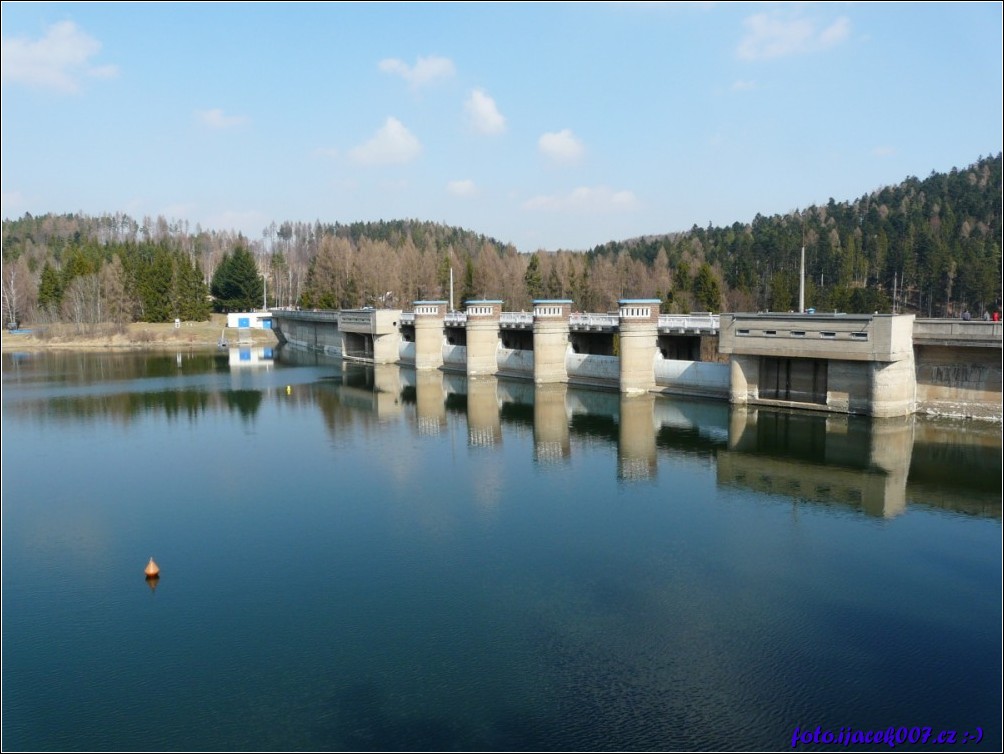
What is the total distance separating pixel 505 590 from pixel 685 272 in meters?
60.6

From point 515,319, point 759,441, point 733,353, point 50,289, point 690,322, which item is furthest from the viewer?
point 50,289

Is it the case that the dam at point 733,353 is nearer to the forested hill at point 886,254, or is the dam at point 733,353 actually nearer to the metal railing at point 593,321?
the metal railing at point 593,321

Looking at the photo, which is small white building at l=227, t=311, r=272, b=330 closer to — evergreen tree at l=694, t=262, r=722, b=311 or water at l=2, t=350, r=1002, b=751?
evergreen tree at l=694, t=262, r=722, b=311

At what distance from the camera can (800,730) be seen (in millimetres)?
11148

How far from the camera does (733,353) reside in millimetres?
36188

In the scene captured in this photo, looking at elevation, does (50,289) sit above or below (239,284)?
below

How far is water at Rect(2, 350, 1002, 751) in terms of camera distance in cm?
1161

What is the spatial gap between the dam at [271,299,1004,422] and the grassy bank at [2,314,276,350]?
32671 millimetres

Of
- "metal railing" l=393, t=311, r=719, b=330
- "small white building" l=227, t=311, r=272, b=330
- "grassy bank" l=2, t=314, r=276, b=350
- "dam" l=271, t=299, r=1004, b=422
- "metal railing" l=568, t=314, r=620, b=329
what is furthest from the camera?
"small white building" l=227, t=311, r=272, b=330

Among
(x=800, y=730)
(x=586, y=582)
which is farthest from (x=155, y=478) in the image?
(x=800, y=730)

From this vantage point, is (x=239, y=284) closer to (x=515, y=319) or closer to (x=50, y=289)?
(x=50, y=289)

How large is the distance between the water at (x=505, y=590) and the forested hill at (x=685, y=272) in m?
41.6

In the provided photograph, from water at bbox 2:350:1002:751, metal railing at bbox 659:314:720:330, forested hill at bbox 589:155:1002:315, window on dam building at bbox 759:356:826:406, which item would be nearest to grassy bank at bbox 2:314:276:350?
forested hill at bbox 589:155:1002:315

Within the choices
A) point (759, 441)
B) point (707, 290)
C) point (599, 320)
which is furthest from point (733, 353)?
point (707, 290)
